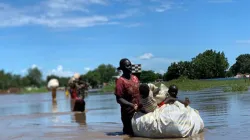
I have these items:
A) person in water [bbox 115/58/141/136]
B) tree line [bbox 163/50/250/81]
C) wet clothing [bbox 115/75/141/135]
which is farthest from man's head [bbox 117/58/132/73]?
tree line [bbox 163/50/250/81]

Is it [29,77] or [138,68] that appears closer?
[138,68]

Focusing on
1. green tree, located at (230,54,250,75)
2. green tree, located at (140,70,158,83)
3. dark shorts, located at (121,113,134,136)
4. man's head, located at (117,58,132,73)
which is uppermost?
green tree, located at (230,54,250,75)

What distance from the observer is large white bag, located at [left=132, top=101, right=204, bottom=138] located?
291 inches

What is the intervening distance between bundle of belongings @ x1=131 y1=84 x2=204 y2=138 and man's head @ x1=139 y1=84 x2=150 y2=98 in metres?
0.03

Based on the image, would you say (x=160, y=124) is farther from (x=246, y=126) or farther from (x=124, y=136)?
(x=246, y=126)

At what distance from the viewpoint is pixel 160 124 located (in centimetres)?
751

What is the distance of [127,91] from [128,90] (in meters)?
0.03

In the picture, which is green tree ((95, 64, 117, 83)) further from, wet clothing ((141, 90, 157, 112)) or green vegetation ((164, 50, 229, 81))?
wet clothing ((141, 90, 157, 112))

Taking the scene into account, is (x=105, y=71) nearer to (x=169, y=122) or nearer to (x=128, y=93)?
(x=128, y=93)

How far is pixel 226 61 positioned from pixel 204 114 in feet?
12.3

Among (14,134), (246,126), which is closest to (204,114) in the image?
(246,126)

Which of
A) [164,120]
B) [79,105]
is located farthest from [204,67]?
[164,120]

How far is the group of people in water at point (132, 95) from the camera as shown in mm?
7922

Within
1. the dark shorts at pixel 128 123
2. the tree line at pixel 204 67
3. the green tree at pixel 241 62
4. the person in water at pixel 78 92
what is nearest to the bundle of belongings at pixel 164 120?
the dark shorts at pixel 128 123
